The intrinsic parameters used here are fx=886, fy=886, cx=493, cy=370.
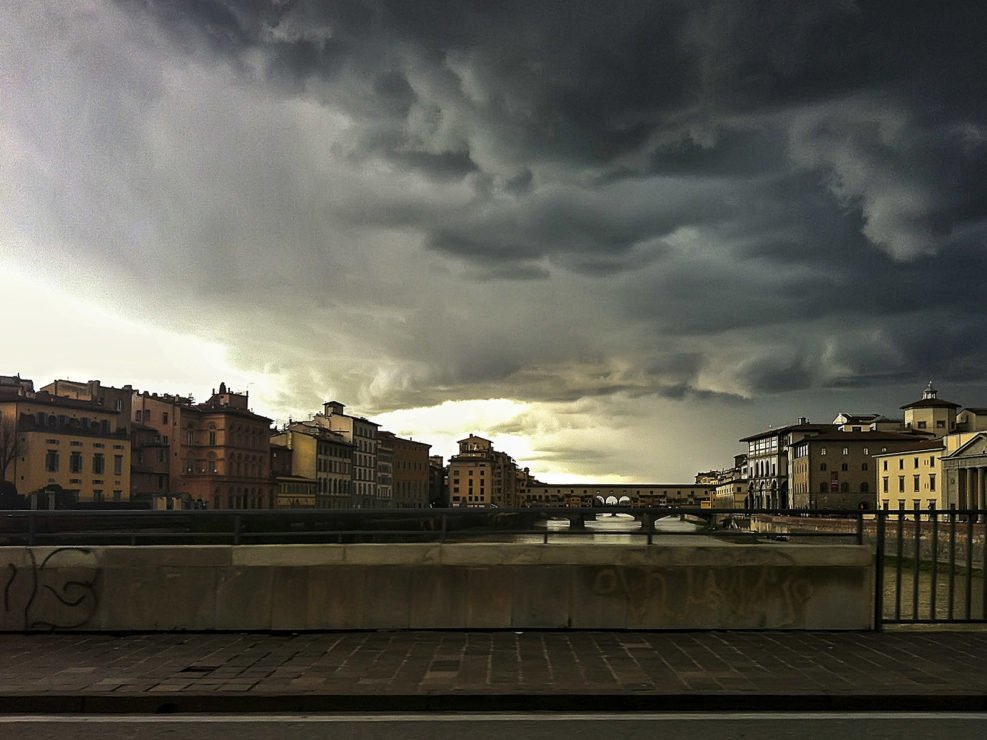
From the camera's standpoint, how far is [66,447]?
90.1 meters

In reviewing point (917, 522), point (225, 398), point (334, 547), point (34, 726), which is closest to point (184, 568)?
point (334, 547)

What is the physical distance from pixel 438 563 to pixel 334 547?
1202mm

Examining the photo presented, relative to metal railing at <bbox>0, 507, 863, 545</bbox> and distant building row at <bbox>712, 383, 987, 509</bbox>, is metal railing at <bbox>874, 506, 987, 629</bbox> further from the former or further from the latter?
distant building row at <bbox>712, 383, 987, 509</bbox>

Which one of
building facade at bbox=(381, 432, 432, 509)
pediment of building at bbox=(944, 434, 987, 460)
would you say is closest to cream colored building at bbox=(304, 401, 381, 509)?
building facade at bbox=(381, 432, 432, 509)

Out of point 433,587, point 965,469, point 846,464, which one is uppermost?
point 433,587

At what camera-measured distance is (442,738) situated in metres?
6.20

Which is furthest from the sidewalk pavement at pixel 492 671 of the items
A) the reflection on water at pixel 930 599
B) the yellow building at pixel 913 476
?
the yellow building at pixel 913 476

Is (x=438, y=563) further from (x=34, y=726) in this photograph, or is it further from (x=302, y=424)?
(x=302, y=424)

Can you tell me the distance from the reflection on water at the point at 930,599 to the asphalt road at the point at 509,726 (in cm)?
411

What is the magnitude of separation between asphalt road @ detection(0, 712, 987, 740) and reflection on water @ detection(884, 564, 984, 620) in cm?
411

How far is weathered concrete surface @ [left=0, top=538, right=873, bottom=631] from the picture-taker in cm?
993

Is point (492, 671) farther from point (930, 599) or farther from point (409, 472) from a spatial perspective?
point (409, 472)

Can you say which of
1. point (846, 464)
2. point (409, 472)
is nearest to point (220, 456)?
point (409, 472)

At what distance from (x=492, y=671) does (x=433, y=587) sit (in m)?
2.21
